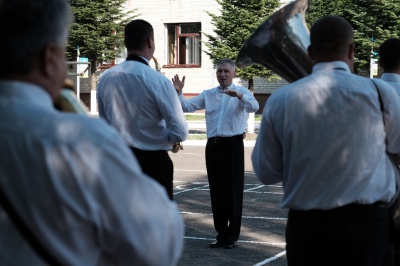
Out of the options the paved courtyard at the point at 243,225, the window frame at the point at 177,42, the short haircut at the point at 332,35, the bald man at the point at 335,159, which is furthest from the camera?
the window frame at the point at 177,42

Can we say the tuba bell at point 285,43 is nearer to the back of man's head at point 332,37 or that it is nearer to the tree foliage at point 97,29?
the back of man's head at point 332,37

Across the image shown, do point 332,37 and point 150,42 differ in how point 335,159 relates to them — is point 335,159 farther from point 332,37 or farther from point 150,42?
point 150,42

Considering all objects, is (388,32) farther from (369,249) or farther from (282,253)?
(369,249)

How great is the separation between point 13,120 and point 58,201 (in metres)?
0.22

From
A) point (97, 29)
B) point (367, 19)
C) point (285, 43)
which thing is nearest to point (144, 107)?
point (285, 43)

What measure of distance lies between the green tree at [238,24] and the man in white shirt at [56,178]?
2903 cm

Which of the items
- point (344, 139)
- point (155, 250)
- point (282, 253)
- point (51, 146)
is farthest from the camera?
point (282, 253)

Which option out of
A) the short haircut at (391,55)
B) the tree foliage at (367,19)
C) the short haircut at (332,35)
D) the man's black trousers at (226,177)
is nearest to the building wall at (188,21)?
the tree foliage at (367,19)

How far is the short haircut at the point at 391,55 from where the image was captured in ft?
18.7

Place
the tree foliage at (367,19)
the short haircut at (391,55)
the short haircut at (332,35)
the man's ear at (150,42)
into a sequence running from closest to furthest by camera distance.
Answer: the short haircut at (332,35), the short haircut at (391,55), the man's ear at (150,42), the tree foliage at (367,19)

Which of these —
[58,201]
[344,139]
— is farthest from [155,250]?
[344,139]

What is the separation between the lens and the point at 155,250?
2.00 meters

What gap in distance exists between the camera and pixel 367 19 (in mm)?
31562

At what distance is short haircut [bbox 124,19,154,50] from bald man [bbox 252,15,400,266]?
245 cm
